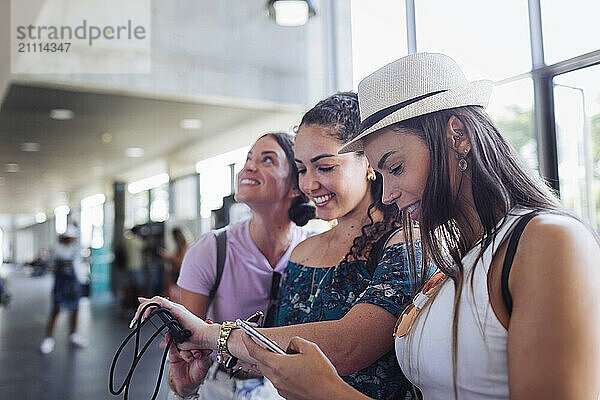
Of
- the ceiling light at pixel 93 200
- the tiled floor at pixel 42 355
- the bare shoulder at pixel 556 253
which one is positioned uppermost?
the ceiling light at pixel 93 200

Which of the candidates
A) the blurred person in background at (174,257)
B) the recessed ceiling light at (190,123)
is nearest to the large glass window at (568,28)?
the recessed ceiling light at (190,123)

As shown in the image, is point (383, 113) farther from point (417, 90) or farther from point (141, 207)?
point (141, 207)

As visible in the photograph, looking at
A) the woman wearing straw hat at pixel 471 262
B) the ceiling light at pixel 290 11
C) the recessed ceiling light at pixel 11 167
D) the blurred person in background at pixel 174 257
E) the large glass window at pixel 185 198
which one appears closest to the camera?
the woman wearing straw hat at pixel 471 262

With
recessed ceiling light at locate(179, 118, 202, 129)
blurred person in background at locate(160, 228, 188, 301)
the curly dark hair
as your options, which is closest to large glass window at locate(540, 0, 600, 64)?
the curly dark hair

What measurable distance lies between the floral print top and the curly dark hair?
0.04 metres

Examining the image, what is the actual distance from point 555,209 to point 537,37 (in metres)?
1.57

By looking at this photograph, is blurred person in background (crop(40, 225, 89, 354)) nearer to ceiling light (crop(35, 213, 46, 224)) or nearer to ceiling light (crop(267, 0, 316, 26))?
ceiling light (crop(35, 213, 46, 224))

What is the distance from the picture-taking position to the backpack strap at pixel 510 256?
0.74 meters

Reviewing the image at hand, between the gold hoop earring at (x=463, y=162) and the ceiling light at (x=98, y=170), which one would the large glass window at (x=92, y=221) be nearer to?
the ceiling light at (x=98, y=170)

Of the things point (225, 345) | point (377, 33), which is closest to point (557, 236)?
point (225, 345)

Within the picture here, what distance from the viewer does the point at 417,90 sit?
91 centimetres

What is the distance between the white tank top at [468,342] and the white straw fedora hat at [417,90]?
20 cm

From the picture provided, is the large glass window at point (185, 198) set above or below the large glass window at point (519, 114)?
below

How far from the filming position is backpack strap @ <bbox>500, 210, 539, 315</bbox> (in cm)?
74
